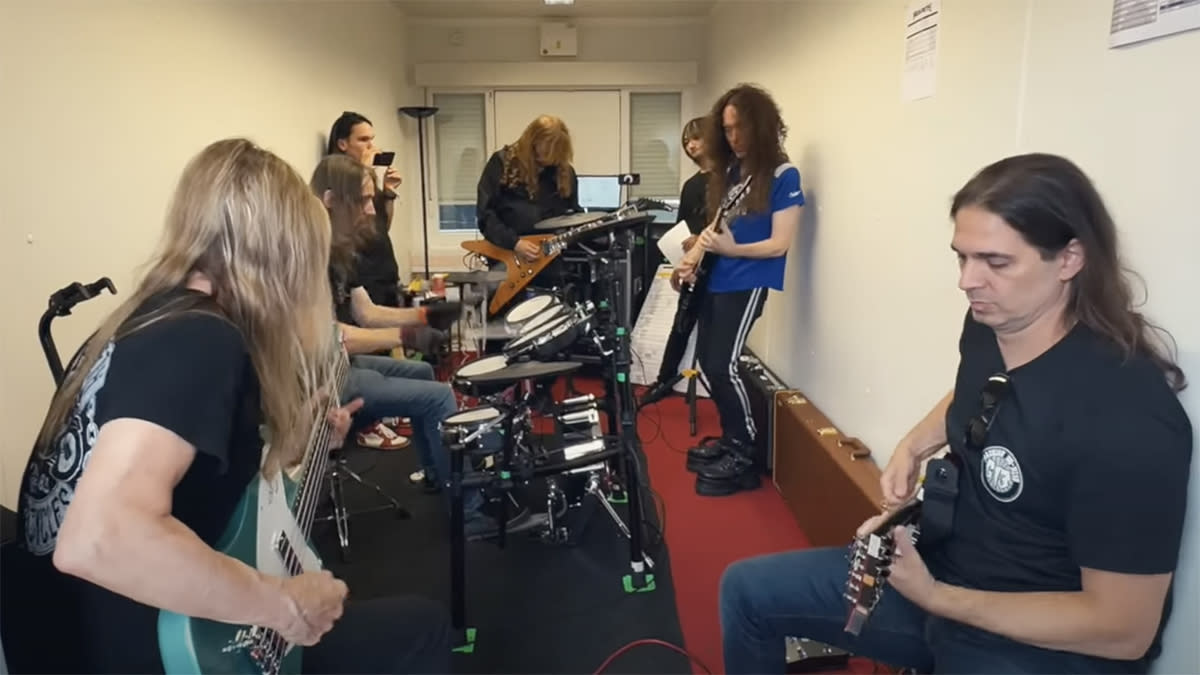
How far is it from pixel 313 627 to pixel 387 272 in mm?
2387

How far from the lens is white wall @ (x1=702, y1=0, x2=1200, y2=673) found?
1096mm

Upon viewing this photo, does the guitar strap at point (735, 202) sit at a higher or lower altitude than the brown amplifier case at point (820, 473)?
higher

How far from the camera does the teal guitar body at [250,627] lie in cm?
103

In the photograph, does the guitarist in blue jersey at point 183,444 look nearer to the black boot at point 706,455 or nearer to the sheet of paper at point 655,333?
the black boot at point 706,455

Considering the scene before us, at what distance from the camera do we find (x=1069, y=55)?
4.39ft

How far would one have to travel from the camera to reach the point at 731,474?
10.0 feet

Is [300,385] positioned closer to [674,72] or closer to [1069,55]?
[1069,55]

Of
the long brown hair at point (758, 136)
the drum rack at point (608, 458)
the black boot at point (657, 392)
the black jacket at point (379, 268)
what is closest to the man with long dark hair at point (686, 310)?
the black boot at point (657, 392)

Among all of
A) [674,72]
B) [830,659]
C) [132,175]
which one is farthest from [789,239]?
[674,72]

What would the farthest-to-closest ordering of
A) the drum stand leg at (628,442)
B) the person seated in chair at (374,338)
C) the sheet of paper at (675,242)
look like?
1. the sheet of paper at (675,242)
2. the person seated in chair at (374,338)
3. the drum stand leg at (628,442)

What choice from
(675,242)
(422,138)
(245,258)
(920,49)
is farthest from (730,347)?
(422,138)

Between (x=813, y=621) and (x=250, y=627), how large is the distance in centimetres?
96

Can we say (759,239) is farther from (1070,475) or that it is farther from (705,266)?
(1070,475)

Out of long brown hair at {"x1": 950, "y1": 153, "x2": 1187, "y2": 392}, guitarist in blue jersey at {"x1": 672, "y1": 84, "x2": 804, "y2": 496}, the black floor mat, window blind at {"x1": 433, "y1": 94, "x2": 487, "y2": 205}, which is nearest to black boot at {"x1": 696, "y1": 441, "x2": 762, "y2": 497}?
guitarist in blue jersey at {"x1": 672, "y1": 84, "x2": 804, "y2": 496}
